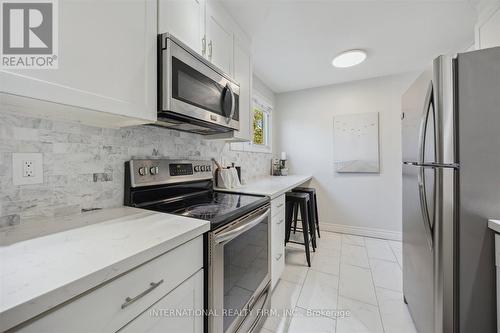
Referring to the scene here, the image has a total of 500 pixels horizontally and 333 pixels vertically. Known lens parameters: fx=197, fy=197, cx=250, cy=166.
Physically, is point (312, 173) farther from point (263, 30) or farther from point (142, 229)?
point (142, 229)

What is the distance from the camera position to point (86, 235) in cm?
71

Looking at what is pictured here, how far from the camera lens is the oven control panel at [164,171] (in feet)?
3.81

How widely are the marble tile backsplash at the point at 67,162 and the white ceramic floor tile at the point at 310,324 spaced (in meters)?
1.48

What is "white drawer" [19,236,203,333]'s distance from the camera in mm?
448

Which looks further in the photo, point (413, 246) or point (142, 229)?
point (413, 246)

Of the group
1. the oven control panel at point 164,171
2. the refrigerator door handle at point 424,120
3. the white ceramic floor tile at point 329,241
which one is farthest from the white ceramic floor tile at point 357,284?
the oven control panel at point 164,171

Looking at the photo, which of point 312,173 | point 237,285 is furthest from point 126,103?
point 312,173

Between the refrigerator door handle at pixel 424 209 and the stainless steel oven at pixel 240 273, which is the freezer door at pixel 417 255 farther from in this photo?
the stainless steel oven at pixel 240 273

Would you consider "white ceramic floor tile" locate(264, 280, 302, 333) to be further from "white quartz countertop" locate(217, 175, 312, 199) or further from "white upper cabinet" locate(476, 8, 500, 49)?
"white upper cabinet" locate(476, 8, 500, 49)

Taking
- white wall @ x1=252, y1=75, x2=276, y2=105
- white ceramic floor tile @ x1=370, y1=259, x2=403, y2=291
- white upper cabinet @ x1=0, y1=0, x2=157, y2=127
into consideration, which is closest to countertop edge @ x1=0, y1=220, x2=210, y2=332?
white upper cabinet @ x1=0, y1=0, x2=157, y2=127

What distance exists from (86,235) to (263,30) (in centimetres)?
215

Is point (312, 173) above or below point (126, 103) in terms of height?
below

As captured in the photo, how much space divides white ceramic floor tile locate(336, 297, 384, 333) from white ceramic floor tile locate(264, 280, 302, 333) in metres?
0.36

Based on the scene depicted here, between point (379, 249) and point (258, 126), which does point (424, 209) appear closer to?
point (379, 249)
